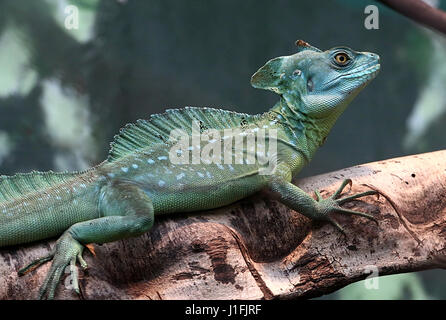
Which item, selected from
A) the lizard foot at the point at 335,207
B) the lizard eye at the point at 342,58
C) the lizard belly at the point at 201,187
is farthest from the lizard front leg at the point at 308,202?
the lizard eye at the point at 342,58

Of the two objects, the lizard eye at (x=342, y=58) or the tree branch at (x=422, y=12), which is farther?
the tree branch at (x=422, y=12)

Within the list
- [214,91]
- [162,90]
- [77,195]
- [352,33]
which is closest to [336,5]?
[352,33]

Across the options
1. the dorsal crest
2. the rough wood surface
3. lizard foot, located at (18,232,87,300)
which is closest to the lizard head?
the dorsal crest

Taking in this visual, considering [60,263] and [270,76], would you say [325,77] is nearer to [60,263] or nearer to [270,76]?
[270,76]

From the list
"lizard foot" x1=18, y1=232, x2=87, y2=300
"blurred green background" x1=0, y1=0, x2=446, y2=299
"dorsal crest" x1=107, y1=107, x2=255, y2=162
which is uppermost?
"blurred green background" x1=0, y1=0, x2=446, y2=299

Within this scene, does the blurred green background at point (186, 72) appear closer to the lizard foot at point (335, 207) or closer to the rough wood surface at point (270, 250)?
the rough wood surface at point (270, 250)

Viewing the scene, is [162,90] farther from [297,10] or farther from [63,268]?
[63,268]

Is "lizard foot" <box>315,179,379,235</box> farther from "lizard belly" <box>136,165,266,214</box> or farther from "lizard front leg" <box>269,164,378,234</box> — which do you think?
"lizard belly" <box>136,165,266,214</box>
